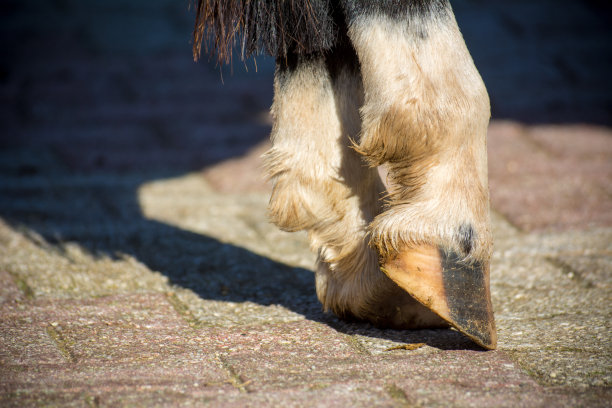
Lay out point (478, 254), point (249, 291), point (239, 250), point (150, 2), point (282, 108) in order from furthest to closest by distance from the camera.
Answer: point (150, 2), point (239, 250), point (249, 291), point (282, 108), point (478, 254)

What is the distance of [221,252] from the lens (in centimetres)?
240

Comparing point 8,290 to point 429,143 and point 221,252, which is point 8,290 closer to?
point 221,252

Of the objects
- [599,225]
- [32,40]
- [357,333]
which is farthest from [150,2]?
[357,333]

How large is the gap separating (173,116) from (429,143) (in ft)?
9.86

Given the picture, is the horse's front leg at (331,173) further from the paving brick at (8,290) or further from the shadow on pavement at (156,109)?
the paving brick at (8,290)

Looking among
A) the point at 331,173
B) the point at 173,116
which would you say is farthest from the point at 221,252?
the point at 173,116

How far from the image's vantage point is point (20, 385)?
1.40 m

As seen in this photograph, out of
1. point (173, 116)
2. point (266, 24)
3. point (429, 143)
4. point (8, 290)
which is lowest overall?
point (8, 290)

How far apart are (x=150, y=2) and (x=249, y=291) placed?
16.7 feet

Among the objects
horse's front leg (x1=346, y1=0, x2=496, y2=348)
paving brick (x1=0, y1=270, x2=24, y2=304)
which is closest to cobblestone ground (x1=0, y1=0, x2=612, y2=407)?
paving brick (x1=0, y1=270, x2=24, y2=304)

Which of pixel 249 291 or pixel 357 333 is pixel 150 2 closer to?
pixel 249 291

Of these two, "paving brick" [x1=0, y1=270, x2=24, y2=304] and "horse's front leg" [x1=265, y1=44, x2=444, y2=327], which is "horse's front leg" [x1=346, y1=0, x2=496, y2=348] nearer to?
"horse's front leg" [x1=265, y1=44, x2=444, y2=327]

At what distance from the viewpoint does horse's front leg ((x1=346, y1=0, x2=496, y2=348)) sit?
1.48 m

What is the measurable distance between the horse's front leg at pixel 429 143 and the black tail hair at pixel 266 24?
7 centimetres
